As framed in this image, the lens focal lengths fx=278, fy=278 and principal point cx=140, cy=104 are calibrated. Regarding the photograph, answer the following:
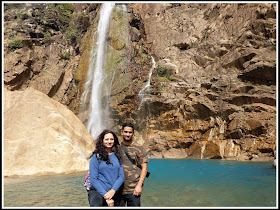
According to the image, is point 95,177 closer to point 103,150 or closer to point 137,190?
point 103,150

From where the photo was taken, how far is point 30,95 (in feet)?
36.0

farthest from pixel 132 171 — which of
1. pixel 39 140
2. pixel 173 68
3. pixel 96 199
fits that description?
pixel 173 68

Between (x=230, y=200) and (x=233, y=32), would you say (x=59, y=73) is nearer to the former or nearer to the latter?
(x=233, y=32)

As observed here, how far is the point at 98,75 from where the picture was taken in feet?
95.0

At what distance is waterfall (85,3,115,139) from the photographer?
27.0 meters

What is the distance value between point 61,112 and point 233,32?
21.4 m

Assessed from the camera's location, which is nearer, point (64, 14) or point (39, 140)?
point (39, 140)

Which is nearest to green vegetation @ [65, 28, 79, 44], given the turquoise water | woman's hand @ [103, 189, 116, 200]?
the turquoise water

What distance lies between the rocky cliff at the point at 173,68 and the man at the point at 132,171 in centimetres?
1640

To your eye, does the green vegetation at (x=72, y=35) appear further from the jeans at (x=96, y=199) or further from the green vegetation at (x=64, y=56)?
the jeans at (x=96, y=199)

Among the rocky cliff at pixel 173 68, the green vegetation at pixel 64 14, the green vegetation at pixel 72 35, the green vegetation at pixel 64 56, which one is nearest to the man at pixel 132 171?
the rocky cliff at pixel 173 68

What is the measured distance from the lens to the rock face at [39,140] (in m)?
9.48

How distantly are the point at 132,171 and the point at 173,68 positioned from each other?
23.7 m

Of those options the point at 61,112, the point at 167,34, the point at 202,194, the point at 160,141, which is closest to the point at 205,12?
the point at 167,34
